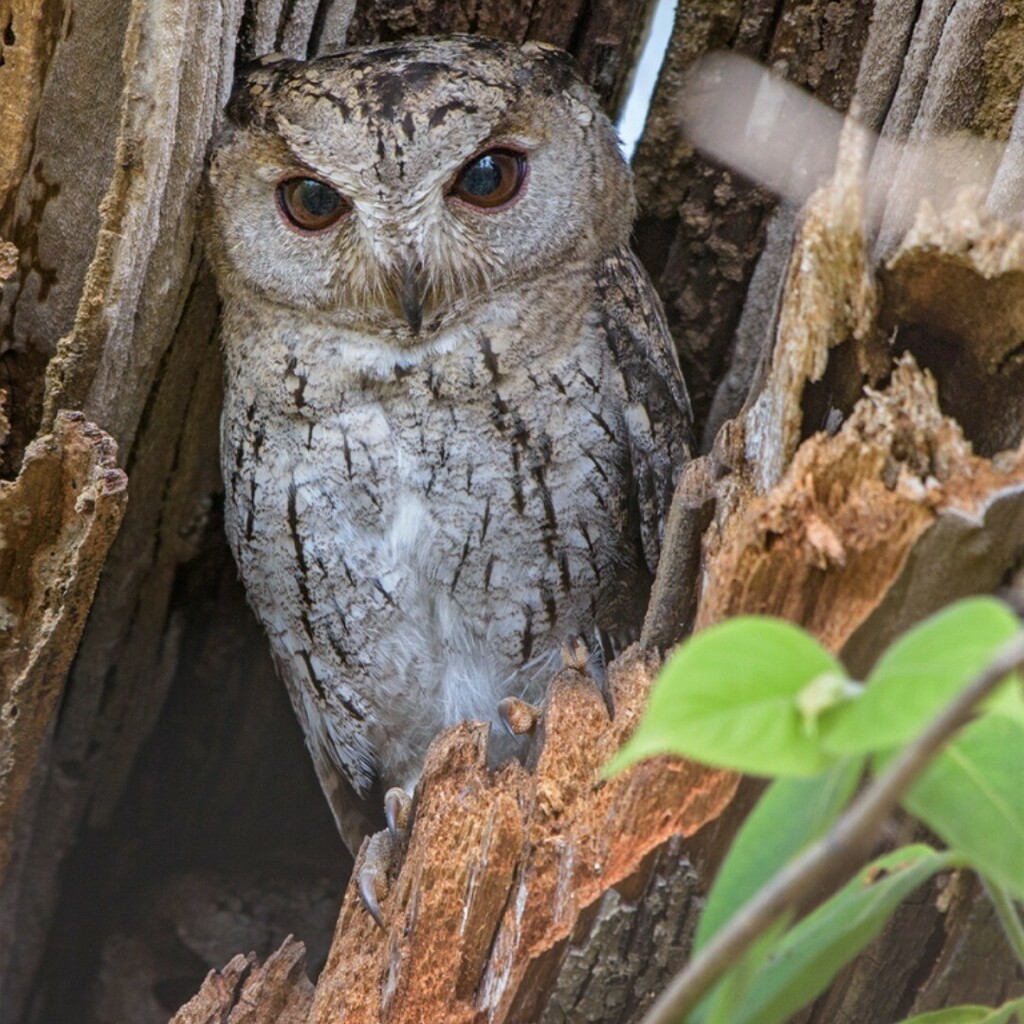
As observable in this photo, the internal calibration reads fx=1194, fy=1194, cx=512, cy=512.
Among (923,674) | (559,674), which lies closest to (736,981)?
(923,674)

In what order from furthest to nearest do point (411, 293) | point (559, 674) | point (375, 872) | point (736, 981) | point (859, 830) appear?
1. point (411, 293)
2. point (375, 872)
3. point (559, 674)
4. point (736, 981)
5. point (859, 830)

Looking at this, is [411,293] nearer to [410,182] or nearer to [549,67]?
[410,182]

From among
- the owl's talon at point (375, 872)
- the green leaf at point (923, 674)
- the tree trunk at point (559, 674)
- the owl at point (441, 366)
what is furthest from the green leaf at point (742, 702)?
the owl at point (441, 366)

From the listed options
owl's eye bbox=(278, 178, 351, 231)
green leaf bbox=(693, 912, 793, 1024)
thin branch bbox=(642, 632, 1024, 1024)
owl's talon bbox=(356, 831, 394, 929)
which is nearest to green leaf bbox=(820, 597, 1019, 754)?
thin branch bbox=(642, 632, 1024, 1024)

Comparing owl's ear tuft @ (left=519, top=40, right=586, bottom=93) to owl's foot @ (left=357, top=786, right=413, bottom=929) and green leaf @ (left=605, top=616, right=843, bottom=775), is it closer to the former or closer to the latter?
owl's foot @ (left=357, top=786, right=413, bottom=929)

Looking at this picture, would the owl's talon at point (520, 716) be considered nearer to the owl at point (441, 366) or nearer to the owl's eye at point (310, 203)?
the owl at point (441, 366)

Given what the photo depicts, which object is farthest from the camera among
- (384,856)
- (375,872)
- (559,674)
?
(384,856)

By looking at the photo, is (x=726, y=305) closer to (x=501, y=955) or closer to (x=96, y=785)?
(x=501, y=955)

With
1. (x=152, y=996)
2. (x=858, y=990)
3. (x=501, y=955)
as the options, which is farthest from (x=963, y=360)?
(x=152, y=996)
